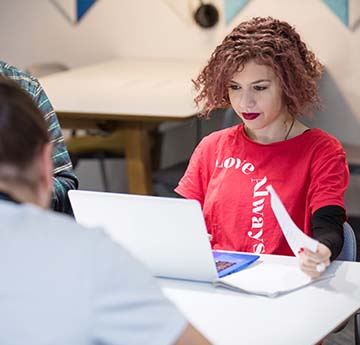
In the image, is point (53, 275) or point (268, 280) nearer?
point (53, 275)

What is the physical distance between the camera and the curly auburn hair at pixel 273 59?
2326 mm

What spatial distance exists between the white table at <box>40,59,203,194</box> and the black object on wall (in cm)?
24

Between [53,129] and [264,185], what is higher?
[53,129]

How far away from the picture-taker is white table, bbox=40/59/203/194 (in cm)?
389

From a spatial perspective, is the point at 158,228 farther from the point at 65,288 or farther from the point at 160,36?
the point at 160,36

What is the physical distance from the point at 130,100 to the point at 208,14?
3.76 ft

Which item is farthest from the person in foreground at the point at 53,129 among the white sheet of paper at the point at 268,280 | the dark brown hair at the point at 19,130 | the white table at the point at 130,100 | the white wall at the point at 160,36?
the white wall at the point at 160,36

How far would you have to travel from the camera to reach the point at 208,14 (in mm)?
4910

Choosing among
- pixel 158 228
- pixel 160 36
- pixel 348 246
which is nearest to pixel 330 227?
pixel 348 246

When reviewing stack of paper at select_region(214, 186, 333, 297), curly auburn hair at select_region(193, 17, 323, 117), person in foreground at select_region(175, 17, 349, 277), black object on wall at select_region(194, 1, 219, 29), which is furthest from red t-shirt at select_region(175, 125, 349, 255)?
black object on wall at select_region(194, 1, 219, 29)

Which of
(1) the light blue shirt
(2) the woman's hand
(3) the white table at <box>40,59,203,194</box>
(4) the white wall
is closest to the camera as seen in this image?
(1) the light blue shirt

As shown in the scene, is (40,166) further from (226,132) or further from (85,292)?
(226,132)

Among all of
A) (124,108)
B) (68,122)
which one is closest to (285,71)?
(124,108)

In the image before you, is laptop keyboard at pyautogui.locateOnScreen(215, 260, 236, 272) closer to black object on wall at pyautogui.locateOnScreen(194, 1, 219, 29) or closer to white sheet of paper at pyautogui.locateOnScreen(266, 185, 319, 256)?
white sheet of paper at pyautogui.locateOnScreen(266, 185, 319, 256)
